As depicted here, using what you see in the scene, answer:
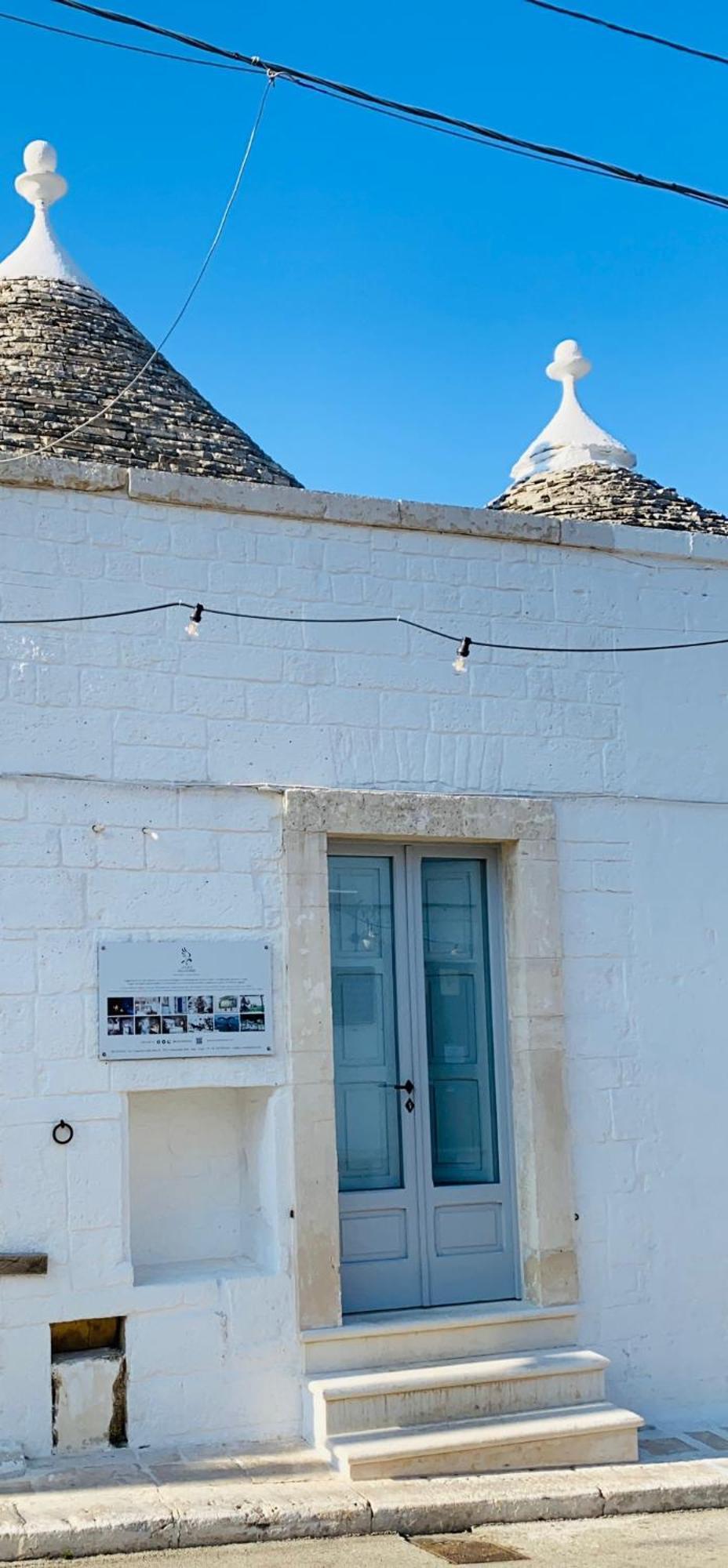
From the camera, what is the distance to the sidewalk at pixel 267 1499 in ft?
19.2

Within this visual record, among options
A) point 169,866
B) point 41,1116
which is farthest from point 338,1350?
point 169,866

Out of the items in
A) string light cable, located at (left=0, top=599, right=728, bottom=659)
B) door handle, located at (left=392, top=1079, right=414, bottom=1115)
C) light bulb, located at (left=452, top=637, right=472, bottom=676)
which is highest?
string light cable, located at (left=0, top=599, right=728, bottom=659)

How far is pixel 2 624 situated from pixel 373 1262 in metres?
3.26

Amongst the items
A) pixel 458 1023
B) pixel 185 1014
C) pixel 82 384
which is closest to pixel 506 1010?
pixel 458 1023

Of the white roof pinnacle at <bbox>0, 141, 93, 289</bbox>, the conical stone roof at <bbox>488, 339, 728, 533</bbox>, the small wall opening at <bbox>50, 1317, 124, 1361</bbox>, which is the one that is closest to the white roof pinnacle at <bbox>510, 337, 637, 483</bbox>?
the conical stone roof at <bbox>488, 339, 728, 533</bbox>

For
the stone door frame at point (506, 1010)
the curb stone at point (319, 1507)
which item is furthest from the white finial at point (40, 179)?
the curb stone at point (319, 1507)

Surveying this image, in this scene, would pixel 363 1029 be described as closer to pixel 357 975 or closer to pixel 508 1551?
pixel 357 975

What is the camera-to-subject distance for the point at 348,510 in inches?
309

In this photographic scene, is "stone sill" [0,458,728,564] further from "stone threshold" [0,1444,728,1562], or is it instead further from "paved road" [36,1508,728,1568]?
"paved road" [36,1508,728,1568]

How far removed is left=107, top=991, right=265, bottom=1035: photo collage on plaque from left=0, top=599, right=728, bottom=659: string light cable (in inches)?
63.4

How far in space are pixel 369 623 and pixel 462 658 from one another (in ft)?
1.54

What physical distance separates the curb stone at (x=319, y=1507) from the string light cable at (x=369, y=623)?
3474 mm

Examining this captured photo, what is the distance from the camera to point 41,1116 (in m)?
6.79

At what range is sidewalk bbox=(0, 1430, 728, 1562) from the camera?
19.2ft
